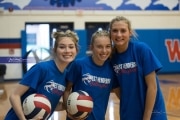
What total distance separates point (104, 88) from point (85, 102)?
215 millimetres

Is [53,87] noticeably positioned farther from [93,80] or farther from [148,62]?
[148,62]

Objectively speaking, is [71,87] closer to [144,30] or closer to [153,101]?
[153,101]

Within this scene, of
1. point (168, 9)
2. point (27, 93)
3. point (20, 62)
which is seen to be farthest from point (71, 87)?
point (168, 9)

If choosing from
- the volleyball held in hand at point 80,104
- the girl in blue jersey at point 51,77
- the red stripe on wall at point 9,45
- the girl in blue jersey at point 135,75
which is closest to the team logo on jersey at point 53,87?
the girl in blue jersey at point 51,77

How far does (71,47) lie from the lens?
7.64 ft

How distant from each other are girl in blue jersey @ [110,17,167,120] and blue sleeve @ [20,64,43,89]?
612mm

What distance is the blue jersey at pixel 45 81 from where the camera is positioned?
2.22 metres

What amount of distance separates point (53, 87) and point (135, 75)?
25.2 inches

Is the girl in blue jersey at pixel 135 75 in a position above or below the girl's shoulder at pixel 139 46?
below

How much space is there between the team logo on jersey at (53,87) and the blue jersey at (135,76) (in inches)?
18.7

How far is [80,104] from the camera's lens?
232 centimetres

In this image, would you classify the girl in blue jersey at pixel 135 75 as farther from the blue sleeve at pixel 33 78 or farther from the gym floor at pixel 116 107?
the gym floor at pixel 116 107

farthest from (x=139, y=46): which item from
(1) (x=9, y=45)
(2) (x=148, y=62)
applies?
(1) (x=9, y=45)

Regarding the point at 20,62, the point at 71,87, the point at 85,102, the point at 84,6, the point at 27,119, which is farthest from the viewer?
the point at 84,6
